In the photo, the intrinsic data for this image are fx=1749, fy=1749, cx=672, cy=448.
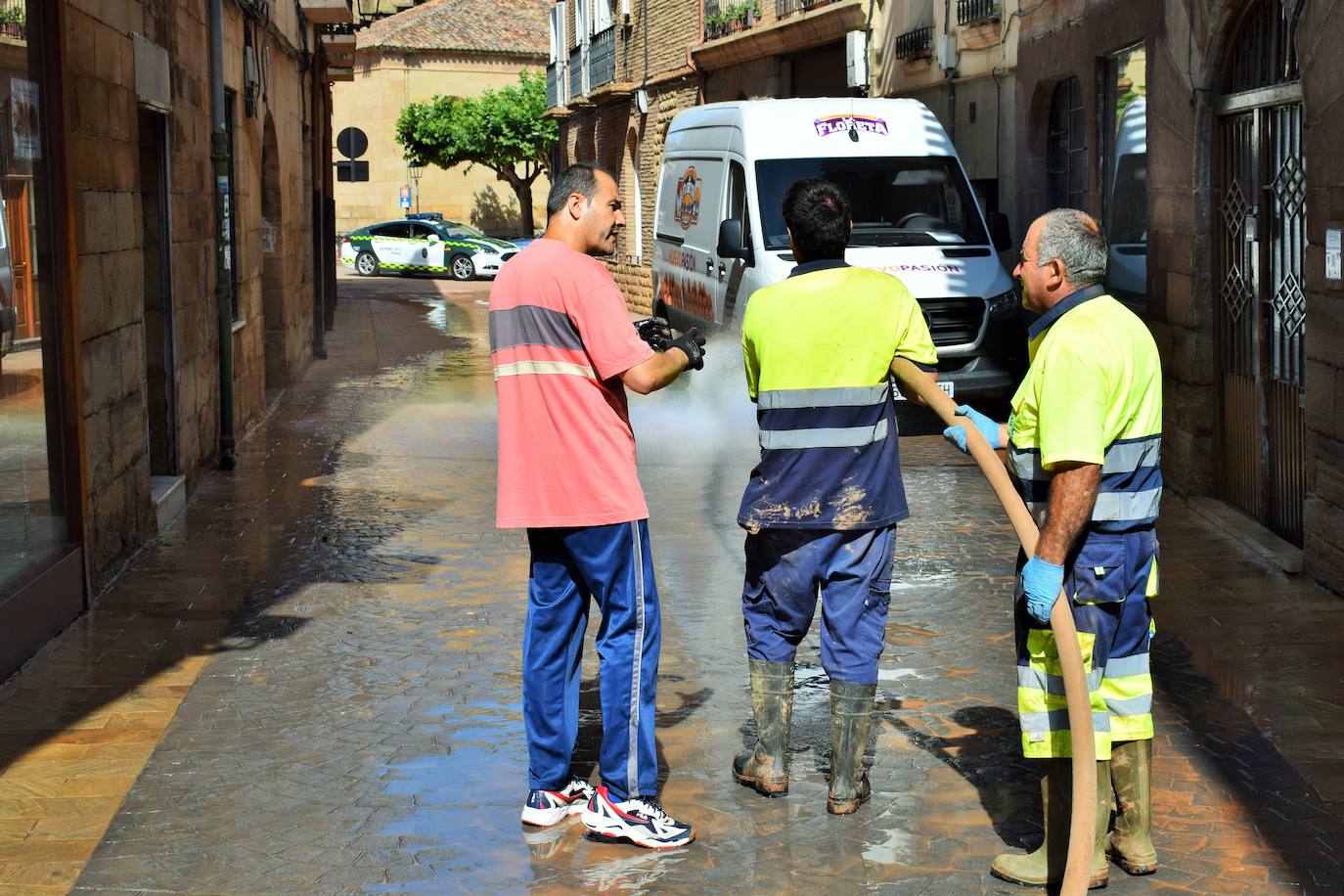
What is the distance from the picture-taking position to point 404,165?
207 feet

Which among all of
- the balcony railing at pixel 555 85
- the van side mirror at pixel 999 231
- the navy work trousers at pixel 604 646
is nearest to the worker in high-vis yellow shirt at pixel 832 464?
the navy work trousers at pixel 604 646

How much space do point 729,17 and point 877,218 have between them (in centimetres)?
1249

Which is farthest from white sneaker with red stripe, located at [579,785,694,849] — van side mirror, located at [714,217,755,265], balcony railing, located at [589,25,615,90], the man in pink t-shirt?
balcony railing, located at [589,25,615,90]

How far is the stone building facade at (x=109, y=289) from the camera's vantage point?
282 inches

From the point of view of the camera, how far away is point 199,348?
11703mm

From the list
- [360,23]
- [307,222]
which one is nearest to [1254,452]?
[307,222]

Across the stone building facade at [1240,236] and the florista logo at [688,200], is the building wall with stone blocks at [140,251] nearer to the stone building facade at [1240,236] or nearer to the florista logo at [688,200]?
the florista logo at [688,200]

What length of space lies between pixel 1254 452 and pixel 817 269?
5.43m

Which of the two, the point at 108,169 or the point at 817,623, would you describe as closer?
the point at 817,623

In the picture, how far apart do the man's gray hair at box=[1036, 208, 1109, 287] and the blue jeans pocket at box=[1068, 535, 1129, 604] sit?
688mm

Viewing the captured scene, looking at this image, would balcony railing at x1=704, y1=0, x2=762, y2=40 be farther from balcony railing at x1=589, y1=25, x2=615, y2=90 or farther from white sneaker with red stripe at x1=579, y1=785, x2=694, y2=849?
white sneaker with red stripe at x1=579, y1=785, x2=694, y2=849

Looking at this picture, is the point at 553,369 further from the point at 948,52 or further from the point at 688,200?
the point at 948,52

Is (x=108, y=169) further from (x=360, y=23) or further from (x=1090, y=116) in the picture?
(x=360, y=23)

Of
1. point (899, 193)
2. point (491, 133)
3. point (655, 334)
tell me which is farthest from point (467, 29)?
point (655, 334)
